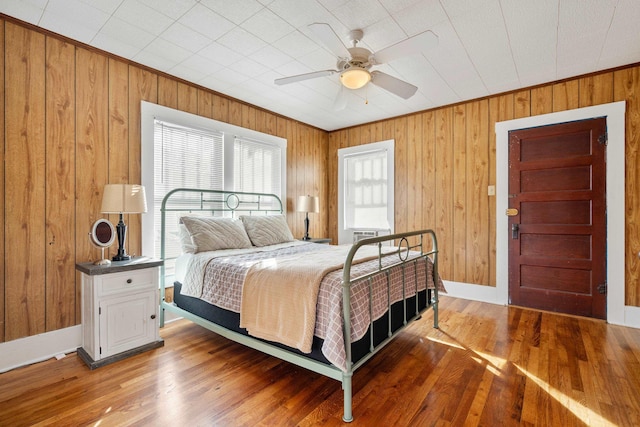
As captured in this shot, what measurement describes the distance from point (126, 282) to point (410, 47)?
8.84 ft

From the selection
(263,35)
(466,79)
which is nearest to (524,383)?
(466,79)

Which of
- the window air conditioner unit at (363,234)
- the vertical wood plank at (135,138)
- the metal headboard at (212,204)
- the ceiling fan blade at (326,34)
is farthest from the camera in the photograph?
the window air conditioner unit at (363,234)

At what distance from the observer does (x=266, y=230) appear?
3.44m

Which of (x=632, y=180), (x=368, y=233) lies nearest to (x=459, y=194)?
(x=368, y=233)

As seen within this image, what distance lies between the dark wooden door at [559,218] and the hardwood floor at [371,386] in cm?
63

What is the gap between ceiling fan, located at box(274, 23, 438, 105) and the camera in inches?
74.5

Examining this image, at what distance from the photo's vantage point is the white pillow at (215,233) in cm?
281

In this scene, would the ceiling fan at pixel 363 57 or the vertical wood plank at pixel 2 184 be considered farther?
the vertical wood plank at pixel 2 184

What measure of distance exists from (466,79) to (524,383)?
2847 millimetres

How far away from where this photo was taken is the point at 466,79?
3.22m

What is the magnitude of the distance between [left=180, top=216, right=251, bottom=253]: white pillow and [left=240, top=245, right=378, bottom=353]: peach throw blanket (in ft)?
2.88

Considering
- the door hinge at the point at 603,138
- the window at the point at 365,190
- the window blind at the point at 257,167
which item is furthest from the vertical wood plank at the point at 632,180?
the window blind at the point at 257,167

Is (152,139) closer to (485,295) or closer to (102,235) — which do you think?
(102,235)

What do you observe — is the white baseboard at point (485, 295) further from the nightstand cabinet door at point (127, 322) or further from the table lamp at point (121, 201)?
the table lamp at point (121, 201)
